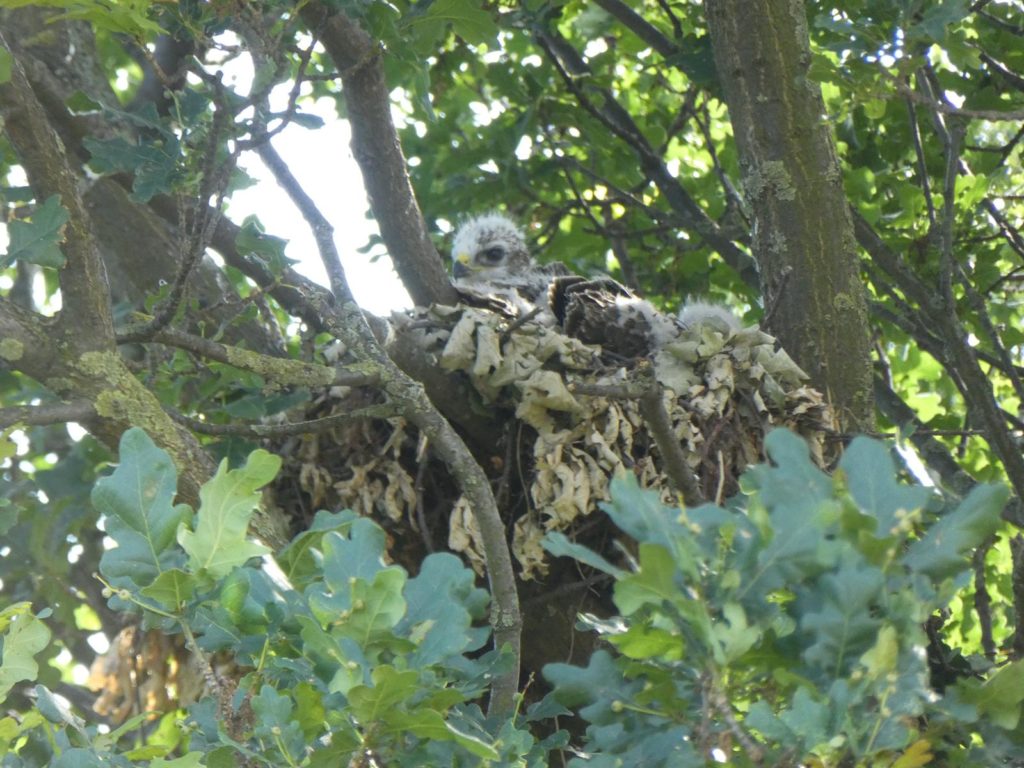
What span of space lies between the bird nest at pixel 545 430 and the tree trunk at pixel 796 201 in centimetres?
19

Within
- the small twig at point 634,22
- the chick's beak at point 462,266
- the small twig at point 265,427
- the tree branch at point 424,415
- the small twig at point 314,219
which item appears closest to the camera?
the tree branch at point 424,415

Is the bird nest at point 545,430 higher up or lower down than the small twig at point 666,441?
higher up

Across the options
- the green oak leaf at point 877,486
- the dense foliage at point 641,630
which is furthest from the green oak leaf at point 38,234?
the green oak leaf at point 877,486

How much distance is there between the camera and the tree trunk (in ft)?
12.8

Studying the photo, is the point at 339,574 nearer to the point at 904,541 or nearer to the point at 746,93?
the point at 904,541

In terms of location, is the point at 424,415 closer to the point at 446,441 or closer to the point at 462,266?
the point at 446,441

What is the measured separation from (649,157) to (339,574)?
3880mm

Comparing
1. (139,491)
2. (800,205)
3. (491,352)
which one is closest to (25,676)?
(139,491)

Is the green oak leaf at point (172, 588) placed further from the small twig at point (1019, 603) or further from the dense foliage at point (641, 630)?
the small twig at point (1019, 603)

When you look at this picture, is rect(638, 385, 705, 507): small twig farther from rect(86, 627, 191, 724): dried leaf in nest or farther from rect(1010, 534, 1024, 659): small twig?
rect(86, 627, 191, 724): dried leaf in nest

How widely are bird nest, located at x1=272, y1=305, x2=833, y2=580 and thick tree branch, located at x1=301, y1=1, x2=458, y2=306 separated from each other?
29cm

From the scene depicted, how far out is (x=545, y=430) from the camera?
3.62 metres

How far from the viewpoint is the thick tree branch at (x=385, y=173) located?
3.96 metres

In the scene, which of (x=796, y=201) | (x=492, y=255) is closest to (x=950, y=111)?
(x=796, y=201)
